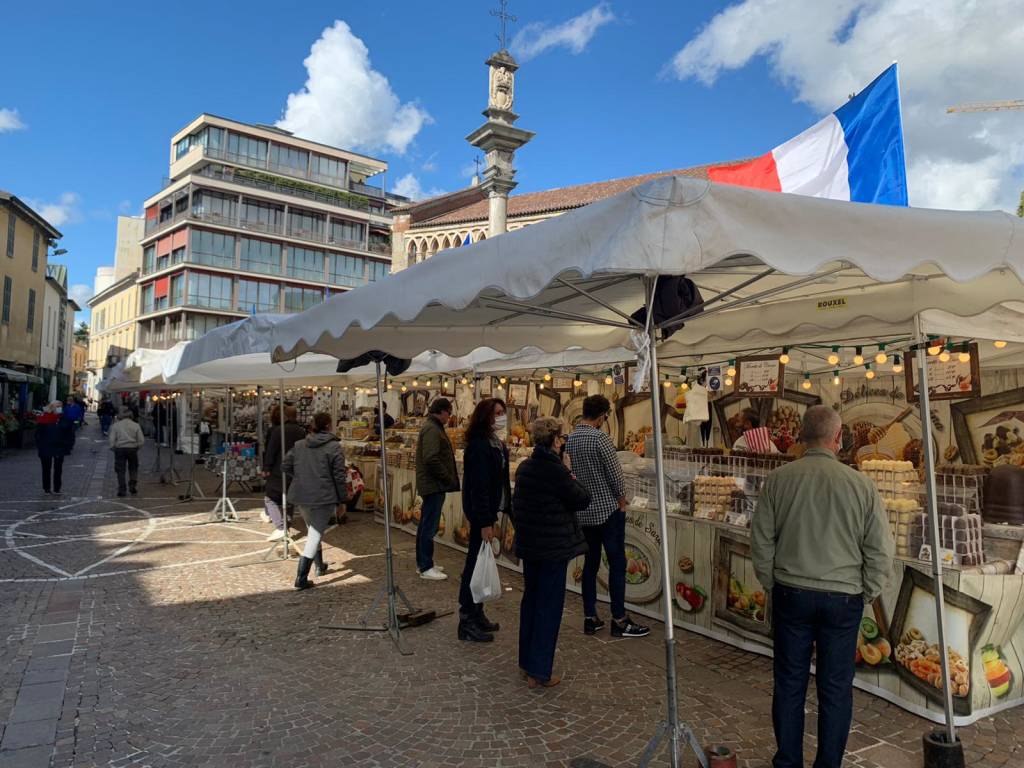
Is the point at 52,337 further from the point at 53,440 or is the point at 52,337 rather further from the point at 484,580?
the point at 484,580

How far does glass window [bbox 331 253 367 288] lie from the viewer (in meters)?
52.9

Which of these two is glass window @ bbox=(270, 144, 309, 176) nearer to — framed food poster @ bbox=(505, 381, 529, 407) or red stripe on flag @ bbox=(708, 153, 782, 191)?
framed food poster @ bbox=(505, 381, 529, 407)

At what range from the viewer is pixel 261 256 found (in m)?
49.3

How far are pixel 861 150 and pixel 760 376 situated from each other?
3905 millimetres

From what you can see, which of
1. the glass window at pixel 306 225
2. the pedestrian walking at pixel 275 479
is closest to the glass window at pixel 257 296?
the glass window at pixel 306 225

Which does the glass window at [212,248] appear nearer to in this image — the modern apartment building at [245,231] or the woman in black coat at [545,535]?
the modern apartment building at [245,231]

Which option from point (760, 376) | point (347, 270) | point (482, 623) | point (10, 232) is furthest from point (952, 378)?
point (347, 270)

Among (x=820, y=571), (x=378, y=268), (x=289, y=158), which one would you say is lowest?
(x=820, y=571)

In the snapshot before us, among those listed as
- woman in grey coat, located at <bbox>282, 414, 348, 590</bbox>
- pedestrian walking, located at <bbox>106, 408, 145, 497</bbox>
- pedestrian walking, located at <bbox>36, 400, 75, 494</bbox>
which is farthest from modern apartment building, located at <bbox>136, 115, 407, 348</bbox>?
woman in grey coat, located at <bbox>282, 414, 348, 590</bbox>

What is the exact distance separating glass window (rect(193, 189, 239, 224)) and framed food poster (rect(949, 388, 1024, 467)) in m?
49.4

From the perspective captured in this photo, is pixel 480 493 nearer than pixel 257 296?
Yes

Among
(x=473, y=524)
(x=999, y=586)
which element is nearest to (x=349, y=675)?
(x=473, y=524)

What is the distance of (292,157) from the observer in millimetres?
52938

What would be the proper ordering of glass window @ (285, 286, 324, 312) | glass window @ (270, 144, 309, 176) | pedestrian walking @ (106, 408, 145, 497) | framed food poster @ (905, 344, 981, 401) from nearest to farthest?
1. framed food poster @ (905, 344, 981, 401)
2. pedestrian walking @ (106, 408, 145, 497)
3. glass window @ (285, 286, 324, 312)
4. glass window @ (270, 144, 309, 176)
